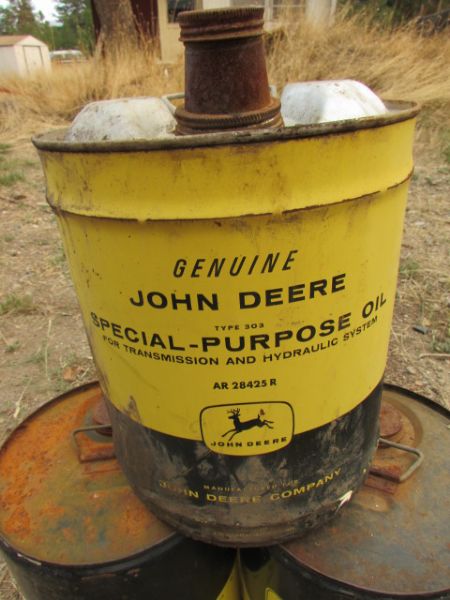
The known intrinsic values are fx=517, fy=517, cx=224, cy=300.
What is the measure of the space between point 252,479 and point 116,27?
8.63m

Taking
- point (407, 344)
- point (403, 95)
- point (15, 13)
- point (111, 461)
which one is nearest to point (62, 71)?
point (403, 95)

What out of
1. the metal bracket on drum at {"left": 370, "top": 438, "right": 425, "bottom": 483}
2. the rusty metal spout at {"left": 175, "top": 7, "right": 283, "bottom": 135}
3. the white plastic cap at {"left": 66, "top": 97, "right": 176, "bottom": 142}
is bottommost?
the metal bracket on drum at {"left": 370, "top": 438, "right": 425, "bottom": 483}

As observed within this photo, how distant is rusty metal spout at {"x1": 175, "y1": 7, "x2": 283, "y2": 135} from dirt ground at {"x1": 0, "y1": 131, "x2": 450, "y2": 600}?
5.54 ft

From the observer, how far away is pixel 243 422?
104 centimetres

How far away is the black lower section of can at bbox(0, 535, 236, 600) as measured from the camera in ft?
3.91

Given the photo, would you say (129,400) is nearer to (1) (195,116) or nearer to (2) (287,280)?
(2) (287,280)

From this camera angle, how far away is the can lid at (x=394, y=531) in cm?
113

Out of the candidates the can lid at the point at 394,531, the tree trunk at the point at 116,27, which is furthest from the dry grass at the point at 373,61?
the can lid at the point at 394,531

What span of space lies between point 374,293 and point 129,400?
1.86 feet

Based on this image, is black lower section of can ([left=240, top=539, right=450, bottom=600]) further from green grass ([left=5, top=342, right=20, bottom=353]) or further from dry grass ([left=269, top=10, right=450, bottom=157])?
dry grass ([left=269, top=10, right=450, bottom=157])

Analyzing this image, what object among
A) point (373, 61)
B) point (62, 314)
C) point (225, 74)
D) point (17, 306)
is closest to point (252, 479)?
point (225, 74)

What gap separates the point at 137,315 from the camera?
3.23 ft

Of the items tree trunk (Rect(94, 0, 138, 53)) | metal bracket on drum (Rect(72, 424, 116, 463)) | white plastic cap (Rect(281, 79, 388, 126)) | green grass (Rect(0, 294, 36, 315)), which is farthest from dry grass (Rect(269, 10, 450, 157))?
metal bracket on drum (Rect(72, 424, 116, 463))

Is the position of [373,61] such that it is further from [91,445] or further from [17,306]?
[91,445]
